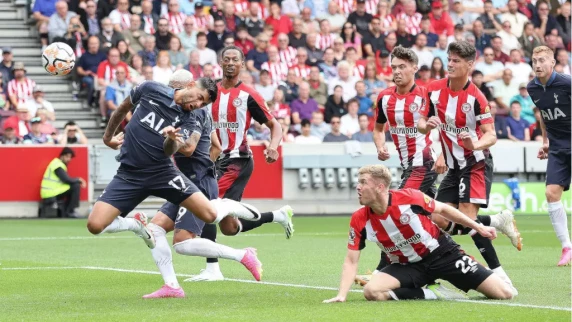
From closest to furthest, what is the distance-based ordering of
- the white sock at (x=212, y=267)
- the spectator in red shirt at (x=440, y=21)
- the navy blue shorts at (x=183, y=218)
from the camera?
1. the navy blue shorts at (x=183, y=218)
2. the white sock at (x=212, y=267)
3. the spectator in red shirt at (x=440, y=21)

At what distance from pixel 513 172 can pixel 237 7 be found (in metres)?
7.60

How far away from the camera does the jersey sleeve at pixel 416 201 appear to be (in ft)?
31.6

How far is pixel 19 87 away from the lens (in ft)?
79.4

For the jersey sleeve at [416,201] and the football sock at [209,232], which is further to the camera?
the football sock at [209,232]

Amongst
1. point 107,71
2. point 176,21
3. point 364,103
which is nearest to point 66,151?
point 107,71

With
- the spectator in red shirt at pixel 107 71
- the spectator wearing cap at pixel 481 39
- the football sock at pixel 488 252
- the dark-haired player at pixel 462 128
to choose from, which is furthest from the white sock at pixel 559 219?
the spectator wearing cap at pixel 481 39

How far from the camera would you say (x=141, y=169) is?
10.4 metres

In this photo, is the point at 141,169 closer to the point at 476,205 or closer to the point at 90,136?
the point at 476,205

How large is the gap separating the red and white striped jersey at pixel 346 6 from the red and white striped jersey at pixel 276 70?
11.9 ft

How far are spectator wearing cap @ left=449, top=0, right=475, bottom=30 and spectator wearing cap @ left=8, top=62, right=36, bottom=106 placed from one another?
39.3 feet

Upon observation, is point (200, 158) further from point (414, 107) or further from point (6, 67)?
point (6, 67)

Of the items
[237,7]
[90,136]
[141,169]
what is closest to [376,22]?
[237,7]

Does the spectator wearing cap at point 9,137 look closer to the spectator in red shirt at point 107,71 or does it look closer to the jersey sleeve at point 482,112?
the spectator in red shirt at point 107,71

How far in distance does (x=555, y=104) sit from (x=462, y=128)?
2043 mm
